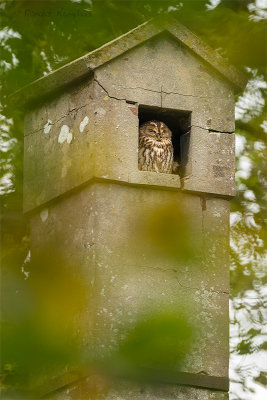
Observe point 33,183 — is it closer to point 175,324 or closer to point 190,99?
point 190,99

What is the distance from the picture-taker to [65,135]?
6105mm

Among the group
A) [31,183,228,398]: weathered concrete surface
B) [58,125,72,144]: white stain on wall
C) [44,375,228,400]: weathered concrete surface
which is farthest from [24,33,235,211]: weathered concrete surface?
[44,375,228,400]: weathered concrete surface

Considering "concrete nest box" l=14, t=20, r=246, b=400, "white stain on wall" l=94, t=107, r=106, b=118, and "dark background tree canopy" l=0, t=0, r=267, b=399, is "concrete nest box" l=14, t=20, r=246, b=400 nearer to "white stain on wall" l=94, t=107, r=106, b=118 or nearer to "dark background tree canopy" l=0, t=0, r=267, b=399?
"white stain on wall" l=94, t=107, r=106, b=118

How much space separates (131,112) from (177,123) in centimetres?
58

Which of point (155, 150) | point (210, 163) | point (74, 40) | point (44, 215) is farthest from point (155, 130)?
point (74, 40)

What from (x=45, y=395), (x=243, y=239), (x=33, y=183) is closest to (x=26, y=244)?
(x=33, y=183)

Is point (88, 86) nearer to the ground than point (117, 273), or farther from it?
farther from it

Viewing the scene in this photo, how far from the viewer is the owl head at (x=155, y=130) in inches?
242

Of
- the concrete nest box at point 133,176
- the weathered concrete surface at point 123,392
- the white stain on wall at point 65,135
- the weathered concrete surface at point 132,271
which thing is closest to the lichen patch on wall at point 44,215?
the concrete nest box at point 133,176

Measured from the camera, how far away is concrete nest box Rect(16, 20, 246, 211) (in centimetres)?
579

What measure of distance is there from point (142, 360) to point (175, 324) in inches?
7.5

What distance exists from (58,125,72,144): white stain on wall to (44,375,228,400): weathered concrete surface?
63.7 inches

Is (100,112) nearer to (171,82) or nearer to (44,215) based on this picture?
(171,82)

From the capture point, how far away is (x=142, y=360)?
95.9 inches
